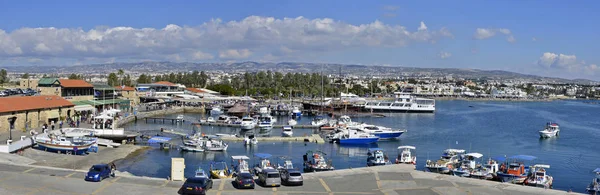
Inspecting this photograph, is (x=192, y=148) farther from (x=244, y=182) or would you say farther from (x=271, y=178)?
(x=244, y=182)

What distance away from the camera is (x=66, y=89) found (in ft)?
217

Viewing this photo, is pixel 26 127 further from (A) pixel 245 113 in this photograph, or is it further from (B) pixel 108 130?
(A) pixel 245 113

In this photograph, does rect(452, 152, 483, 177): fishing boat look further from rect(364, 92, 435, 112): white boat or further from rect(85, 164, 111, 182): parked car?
rect(364, 92, 435, 112): white boat

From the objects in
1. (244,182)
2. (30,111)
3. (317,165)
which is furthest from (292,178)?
(30,111)

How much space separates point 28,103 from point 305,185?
3281 cm

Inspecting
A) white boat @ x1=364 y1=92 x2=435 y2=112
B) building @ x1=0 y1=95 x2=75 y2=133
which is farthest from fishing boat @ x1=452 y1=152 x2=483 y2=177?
white boat @ x1=364 y1=92 x2=435 y2=112

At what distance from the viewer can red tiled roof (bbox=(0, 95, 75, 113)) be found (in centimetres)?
4469

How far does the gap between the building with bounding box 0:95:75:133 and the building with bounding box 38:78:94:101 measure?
32.8 ft

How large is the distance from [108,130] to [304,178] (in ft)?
88.5

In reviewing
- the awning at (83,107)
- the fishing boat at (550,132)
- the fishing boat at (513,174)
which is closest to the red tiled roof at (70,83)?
the awning at (83,107)

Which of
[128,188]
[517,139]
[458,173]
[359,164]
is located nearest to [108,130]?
[359,164]

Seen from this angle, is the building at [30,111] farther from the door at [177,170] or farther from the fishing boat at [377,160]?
the fishing boat at [377,160]

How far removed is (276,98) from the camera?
13562cm

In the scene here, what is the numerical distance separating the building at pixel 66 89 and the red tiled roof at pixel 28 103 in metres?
10.3
